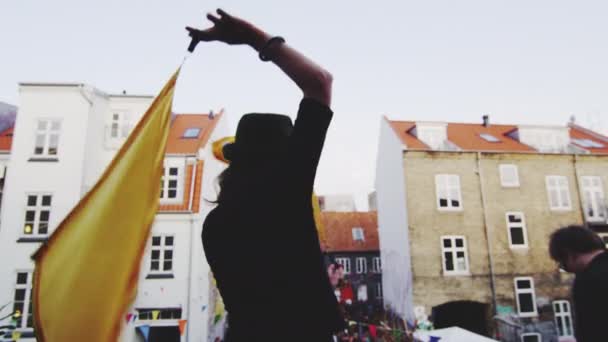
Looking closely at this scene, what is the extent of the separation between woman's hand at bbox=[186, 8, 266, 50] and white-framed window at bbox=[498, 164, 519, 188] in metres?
24.6

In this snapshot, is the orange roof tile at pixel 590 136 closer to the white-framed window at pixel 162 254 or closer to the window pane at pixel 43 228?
the white-framed window at pixel 162 254

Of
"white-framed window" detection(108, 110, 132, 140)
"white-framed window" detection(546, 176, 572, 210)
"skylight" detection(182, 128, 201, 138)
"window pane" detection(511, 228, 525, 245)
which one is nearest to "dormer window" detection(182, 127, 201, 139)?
"skylight" detection(182, 128, 201, 138)

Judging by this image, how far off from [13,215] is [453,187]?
21799mm

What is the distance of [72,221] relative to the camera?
1.75 metres

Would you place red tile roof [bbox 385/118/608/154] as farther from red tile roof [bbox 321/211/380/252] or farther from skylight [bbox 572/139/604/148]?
red tile roof [bbox 321/211/380/252]

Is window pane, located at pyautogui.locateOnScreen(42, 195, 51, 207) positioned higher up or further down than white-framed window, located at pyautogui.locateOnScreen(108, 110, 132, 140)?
further down

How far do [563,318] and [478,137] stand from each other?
1158cm

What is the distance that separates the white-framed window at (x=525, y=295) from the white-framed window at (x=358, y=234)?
19518 mm

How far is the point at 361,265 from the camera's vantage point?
3941cm

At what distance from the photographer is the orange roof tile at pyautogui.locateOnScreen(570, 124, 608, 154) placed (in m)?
26.1

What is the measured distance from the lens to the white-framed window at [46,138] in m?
18.8

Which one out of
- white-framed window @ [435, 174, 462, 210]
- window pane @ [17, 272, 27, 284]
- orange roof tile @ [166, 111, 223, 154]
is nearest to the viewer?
window pane @ [17, 272, 27, 284]

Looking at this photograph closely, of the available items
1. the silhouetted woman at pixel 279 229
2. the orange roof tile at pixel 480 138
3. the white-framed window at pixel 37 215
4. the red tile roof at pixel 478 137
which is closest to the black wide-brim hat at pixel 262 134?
the silhouetted woman at pixel 279 229

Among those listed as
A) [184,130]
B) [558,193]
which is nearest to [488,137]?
[558,193]
